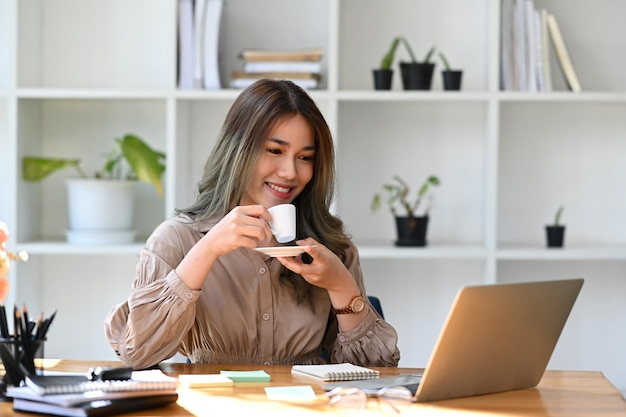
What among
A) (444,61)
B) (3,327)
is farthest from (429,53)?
(3,327)

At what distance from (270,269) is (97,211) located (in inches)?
48.1

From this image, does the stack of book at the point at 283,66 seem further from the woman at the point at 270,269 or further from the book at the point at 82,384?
the book at the point at 82,384

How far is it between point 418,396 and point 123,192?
6.46 feet

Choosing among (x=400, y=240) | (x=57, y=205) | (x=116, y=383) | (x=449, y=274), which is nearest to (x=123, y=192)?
(x=57, y=205)

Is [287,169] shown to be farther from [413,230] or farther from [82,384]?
[413,230]

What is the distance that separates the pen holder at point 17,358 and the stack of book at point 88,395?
0.02 metres

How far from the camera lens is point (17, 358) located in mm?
1542

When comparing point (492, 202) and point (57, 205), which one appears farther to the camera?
point (57, 205)

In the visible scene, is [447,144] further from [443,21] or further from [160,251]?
[160,251]

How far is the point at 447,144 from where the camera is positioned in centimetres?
347

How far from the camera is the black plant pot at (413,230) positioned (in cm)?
327

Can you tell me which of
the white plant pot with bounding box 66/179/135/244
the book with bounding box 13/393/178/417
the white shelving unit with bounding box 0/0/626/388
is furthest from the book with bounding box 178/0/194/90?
the book with bounding box 13/393/178/417

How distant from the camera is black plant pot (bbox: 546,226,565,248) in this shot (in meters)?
3.30

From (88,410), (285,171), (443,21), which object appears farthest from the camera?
(443,21)
